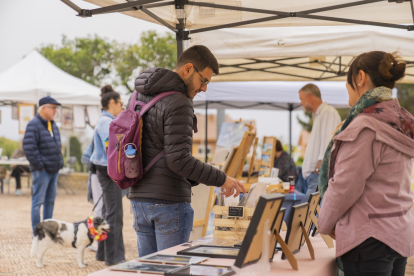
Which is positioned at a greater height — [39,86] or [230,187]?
[39,86]

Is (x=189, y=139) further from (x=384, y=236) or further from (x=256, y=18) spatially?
(x=256, y=18)

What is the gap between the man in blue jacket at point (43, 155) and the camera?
19.0 ft

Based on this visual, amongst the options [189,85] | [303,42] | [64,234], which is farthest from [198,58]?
[64,234]

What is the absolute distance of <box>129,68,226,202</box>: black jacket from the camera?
2.25 m

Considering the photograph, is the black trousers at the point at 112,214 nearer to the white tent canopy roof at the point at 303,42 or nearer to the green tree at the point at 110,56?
the white tent canopy roof at the point at 303,42

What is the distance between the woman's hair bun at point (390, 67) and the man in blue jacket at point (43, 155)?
15.6ft

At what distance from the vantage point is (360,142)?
69.6 inches

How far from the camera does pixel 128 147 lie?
229 cm

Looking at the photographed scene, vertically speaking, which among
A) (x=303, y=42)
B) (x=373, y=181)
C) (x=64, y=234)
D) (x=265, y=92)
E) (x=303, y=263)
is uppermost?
(x=303, y=42)

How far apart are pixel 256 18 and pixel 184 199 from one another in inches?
81.4

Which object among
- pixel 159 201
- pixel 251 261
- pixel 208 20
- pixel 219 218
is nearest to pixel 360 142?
pixel 251 261

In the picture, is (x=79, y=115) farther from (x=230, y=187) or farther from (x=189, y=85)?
(x=230, y=187)

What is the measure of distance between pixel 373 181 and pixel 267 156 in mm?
4526

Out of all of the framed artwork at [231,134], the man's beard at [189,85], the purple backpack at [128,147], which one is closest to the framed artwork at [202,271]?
the purple backpack at [128,147]
